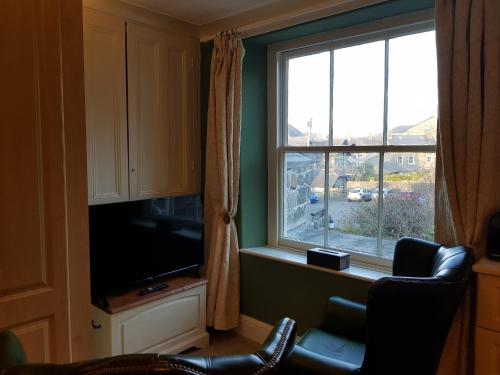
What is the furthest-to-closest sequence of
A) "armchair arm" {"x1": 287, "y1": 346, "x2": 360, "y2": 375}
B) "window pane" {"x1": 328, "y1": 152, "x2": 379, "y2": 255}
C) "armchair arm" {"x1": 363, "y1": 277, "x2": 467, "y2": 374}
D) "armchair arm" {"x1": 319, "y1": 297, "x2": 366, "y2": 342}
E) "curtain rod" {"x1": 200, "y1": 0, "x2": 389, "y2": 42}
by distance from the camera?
"window pane" {"x1": 328, "y1": 152, "x2": 379, "y2": 255} → "curtain rod" {"x1": 200, "y1": 0, "x2": 389, "y2": 42} → "armchair arm" {"x1": 319, "y1": 297, "x2": 366, "y2": 342} → "armchair arm" {"x1": 287, "y1": 346, "x2": 360, "y2": 375} → "armchair arm" {"x1": 363, "y1": 277, "x2": 467, "y2": 374}

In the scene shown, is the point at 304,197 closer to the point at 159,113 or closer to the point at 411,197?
the point at 411,197

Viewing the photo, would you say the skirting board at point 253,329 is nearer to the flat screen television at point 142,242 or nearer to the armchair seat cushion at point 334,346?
the flat screen television at point 142,242

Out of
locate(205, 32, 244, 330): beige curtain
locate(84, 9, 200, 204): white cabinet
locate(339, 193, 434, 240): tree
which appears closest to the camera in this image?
locate(339, 193, 434, 240): tree

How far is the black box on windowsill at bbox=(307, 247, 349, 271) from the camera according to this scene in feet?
8.20

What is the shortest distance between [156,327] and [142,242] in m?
0.58

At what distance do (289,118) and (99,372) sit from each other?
2.60m

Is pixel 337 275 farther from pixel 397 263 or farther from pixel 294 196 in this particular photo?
pixel 294 196

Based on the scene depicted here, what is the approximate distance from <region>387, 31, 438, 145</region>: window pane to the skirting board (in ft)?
5.42

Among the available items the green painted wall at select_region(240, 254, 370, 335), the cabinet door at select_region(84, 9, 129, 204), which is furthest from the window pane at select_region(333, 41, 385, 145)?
the cabinet door at select_region(84, 9, 129, 204)

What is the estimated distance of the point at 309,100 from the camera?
2898mm

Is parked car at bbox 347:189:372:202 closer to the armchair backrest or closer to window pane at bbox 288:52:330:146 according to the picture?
window pane at bbox 288:52:330:146

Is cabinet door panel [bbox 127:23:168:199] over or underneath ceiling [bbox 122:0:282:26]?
underneath

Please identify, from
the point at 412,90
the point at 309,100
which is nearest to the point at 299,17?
the point at 309,100

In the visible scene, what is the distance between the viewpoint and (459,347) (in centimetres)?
182
